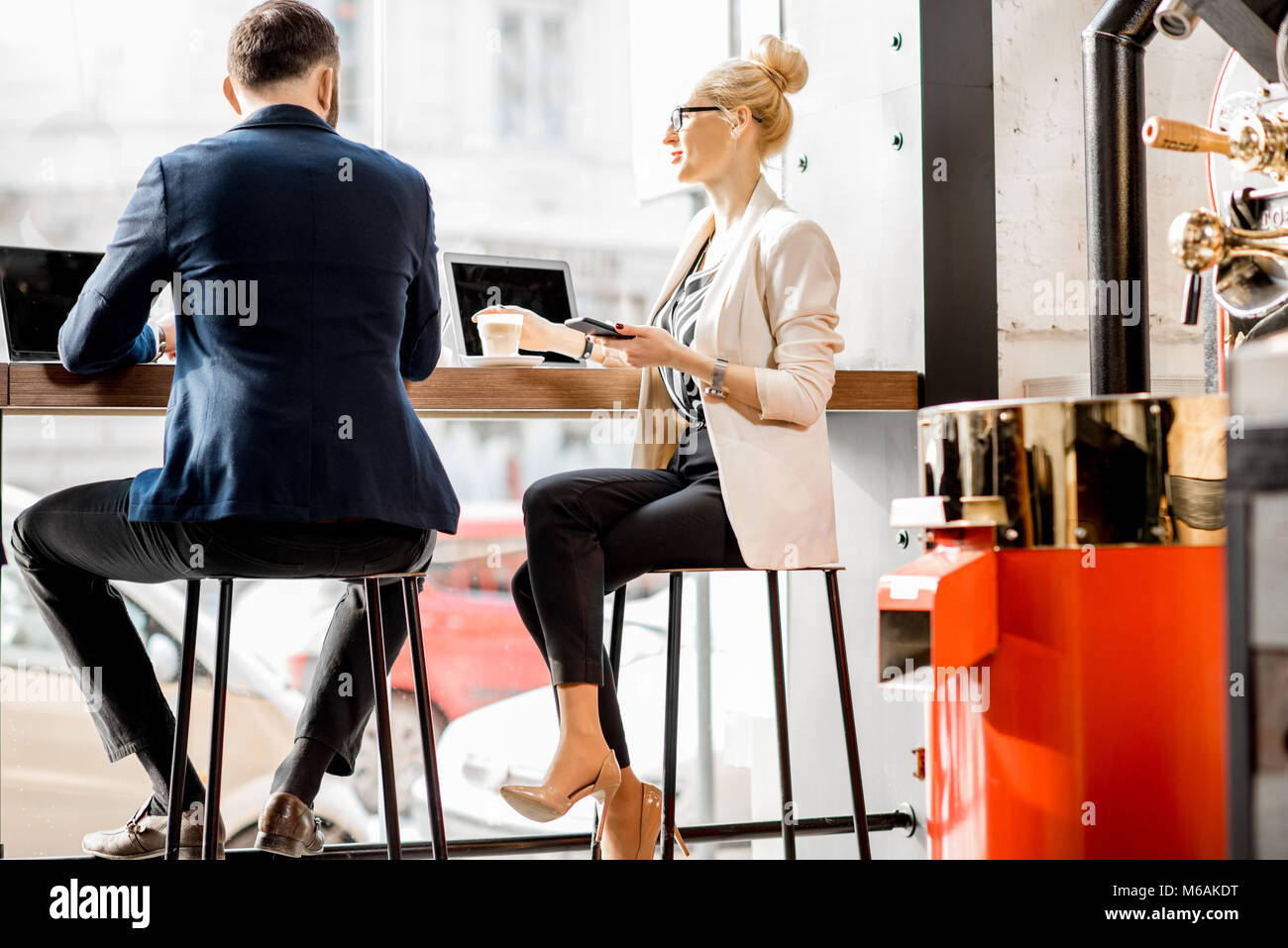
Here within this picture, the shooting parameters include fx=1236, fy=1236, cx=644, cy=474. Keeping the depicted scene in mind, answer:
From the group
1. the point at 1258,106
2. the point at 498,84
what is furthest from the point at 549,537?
the point at 498,84

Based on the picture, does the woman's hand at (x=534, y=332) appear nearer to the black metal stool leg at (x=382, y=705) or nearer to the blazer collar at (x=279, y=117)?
the blazer collar at (x=279, y=117)

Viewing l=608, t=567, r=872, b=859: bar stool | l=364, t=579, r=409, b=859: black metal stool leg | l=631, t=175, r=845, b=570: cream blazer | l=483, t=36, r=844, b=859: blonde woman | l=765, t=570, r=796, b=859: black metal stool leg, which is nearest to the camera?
l=364, t=579, r=409, b=859: black metal stool leg

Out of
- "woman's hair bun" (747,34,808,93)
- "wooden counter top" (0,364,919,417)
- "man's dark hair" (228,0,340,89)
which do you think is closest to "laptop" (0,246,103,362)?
"wooden counter top" (0,364,919,417)

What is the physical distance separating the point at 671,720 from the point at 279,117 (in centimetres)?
120

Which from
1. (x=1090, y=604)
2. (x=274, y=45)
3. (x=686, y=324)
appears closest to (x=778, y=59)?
(x=686, y=324)

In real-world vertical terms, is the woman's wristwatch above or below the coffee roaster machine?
above

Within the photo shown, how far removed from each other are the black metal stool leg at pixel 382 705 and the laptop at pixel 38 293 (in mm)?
927

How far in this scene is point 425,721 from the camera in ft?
6.19

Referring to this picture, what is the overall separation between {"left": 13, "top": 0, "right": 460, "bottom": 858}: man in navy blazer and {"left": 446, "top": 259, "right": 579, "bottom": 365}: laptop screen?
28.2 inches

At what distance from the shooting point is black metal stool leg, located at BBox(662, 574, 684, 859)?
85.2 inches

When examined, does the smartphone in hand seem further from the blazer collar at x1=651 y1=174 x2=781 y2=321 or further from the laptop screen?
the laptop screen

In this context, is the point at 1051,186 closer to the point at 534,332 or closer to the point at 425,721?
the point at 534,332

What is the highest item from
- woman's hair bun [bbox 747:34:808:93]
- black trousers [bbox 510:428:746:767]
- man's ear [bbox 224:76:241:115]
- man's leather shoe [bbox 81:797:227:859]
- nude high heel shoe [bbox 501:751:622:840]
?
woman's hair bun [bbox 747:34:808:93]
